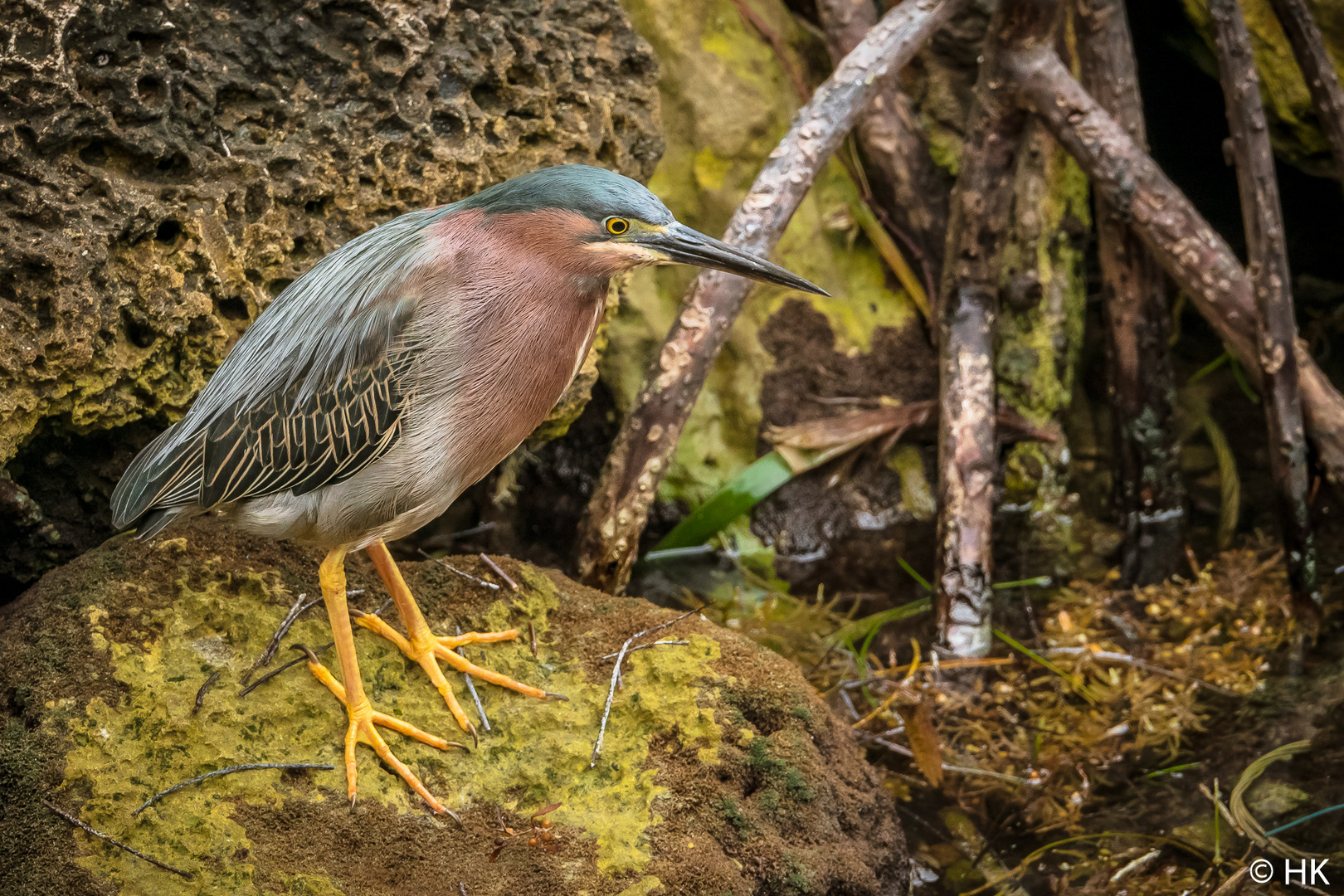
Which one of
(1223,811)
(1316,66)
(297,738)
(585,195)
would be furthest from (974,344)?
(297,738)

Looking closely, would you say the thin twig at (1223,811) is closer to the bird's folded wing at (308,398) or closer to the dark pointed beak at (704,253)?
the dark pointed beak at (704,253)

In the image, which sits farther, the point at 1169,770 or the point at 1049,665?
the point at 1049,665

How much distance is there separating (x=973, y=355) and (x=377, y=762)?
294 cm

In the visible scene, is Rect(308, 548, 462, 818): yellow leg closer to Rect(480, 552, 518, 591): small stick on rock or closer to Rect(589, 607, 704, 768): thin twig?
Rect(589, 607, 704, 768): thin twig

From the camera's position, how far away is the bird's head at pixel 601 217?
7.61 ft

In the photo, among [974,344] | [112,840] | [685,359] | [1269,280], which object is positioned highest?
[1269,280]

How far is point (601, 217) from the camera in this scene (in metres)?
2.33

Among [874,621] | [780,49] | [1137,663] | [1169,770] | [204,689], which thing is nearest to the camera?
[204,689]

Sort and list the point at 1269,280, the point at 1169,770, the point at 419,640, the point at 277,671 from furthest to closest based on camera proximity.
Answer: the point at 1269,280 < the point at 1169,770 < the point at 419,640 < the point at 277,671

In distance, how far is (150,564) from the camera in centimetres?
270

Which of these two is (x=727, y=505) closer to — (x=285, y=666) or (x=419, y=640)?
(x=419, y=640)

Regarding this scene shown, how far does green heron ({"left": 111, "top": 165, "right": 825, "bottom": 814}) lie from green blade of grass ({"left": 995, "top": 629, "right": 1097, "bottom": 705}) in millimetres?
1920

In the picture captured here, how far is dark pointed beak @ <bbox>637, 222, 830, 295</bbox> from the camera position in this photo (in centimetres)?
237

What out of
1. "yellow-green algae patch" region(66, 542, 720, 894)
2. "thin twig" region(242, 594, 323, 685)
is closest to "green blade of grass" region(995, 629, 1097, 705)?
"yellow-green algae patch" region(66, 542, 720, 894)
